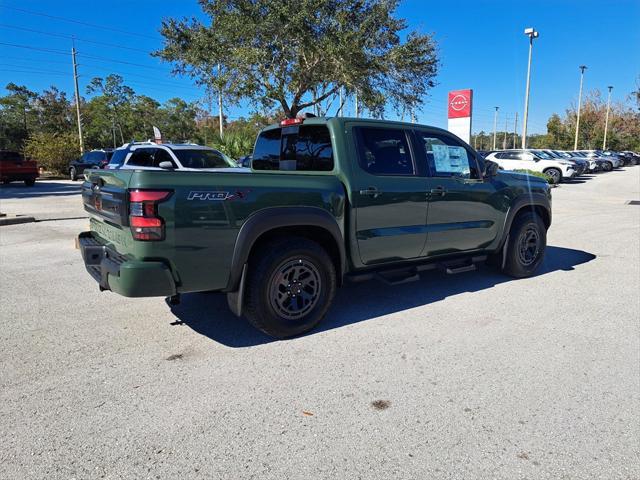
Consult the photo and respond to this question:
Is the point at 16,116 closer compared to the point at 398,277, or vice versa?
the point at 398,277

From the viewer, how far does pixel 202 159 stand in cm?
1310

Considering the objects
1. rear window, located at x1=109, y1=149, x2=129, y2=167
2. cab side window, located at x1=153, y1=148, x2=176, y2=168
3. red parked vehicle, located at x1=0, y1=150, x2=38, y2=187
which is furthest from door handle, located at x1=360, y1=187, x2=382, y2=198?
red parked vehicle, located at x1=0, y1=150, x2=38, y2=187

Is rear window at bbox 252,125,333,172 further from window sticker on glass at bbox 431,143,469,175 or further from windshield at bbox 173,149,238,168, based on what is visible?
windshield at bbox 173,149,238,168

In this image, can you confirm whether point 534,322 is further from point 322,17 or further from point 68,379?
point 322,17

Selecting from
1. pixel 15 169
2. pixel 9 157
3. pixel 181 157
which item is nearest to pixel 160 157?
pixel 181 157

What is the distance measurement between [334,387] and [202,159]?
10.9 metres

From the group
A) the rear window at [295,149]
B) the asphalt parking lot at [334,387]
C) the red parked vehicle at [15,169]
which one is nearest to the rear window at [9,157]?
the red parked vehicle at [15,169]

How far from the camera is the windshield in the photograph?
12.7m

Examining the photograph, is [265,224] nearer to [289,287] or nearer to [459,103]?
[289,287]

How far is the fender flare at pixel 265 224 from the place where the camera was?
3611 millimetres

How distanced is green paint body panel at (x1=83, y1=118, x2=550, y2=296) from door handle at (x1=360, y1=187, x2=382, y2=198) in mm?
28

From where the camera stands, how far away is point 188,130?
65.0 metres

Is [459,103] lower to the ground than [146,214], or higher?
higher

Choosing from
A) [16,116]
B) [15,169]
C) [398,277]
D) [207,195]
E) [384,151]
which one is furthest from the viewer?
[16,116]
